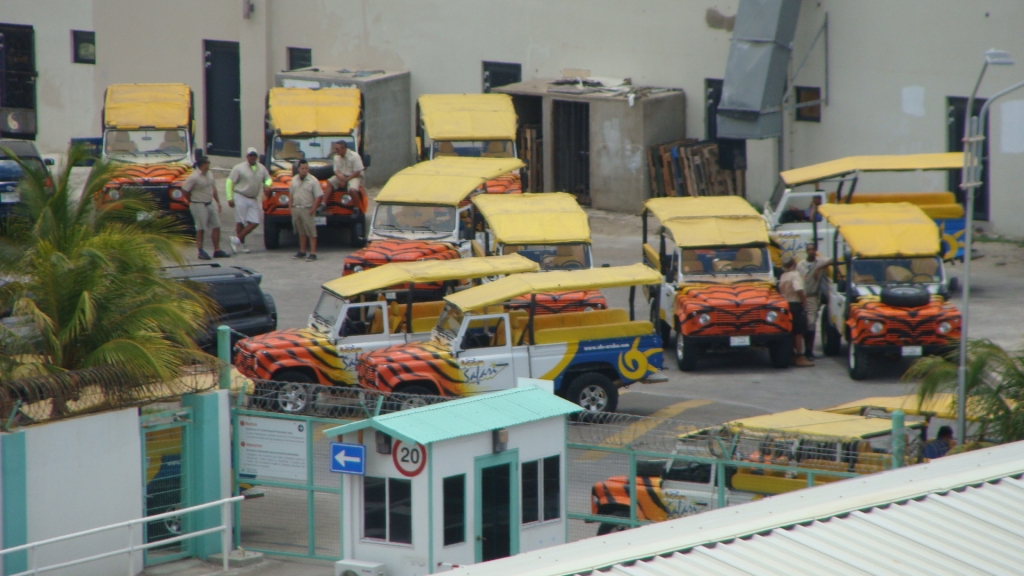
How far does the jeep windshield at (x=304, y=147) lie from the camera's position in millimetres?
26766

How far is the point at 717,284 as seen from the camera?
63.7 feet

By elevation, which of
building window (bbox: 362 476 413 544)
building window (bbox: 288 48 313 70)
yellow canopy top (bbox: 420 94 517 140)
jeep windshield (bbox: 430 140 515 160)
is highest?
building window (bbox: 288 48 313 70)

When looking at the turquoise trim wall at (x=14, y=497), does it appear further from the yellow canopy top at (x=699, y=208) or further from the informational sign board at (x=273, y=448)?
the yellow canopy top at (x=699, y=208)

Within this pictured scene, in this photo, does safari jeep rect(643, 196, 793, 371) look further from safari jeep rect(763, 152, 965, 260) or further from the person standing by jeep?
safari jeep rect(763, 152, 965, 260)

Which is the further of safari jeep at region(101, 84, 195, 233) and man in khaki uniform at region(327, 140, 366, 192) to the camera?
safari jeep at region(101, 84, 195, 233)

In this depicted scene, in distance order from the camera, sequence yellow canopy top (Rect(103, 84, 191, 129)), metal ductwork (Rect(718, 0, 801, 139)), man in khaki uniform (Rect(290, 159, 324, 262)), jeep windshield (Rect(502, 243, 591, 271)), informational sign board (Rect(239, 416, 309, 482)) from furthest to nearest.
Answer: metal ductwork (Rect(718, 0, 801, 139))
yellow canopy top (Rect(103, 84, 191, 129))
man in khaki uniform (Rect(290, 159, 324, 262))
jeep windshield (Rect(502, 243, 591, 271))
informational sign board (Rect(239, 416, 309, 482))

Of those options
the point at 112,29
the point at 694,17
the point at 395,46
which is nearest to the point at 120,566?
the point at 694,17

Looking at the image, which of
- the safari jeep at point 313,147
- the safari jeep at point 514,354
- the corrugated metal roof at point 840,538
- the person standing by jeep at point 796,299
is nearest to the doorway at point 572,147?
the safari jeep at point 313,147

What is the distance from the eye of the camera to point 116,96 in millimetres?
27547

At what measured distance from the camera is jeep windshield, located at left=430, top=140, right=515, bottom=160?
88.5 ft

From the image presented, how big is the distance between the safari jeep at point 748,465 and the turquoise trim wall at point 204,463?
3601 mm

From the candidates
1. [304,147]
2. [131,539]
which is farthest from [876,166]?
[131,539]

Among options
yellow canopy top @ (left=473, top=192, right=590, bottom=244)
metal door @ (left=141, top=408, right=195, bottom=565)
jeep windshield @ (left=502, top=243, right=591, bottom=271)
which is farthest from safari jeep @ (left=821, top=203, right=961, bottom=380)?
metal door @ (left=141, top=408, right=195, bottom=565)

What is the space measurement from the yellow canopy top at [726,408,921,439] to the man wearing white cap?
47.4ft
